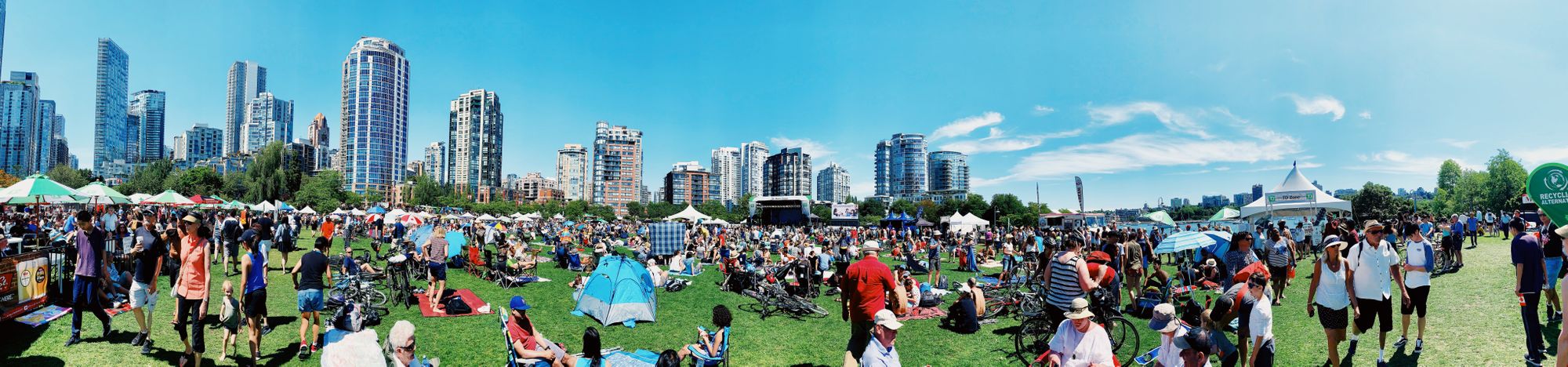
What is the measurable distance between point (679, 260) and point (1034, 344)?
1169 cm

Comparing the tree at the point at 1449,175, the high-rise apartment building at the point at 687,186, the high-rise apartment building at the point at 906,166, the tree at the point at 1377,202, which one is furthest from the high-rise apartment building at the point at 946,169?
the tree at the point at 1449,175

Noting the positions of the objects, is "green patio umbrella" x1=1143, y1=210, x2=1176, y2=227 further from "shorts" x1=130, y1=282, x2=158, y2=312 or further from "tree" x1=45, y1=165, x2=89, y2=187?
"tree" x1=45, y1=165, x2=89, y2=187

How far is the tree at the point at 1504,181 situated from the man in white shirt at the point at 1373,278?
70377mm

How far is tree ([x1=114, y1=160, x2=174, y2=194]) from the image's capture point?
64.4 m

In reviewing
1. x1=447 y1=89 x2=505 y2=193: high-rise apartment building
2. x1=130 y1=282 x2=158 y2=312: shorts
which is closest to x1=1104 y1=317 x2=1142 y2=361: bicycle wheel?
x1=130 y1=282 x2=158 y2=312: shorts

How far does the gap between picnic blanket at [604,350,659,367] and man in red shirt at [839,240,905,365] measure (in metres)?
1.98

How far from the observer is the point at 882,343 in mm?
4555

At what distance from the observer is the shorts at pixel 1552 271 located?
7.18 meters

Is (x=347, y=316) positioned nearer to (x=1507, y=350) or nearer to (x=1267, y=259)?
(x=1507, y=350)

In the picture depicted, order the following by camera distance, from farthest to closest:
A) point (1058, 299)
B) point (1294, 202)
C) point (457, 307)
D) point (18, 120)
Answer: point (18, 120) → point (1294, 202) → point (457, 307) → point (1058, 299)

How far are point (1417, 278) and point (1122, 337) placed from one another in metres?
2.90

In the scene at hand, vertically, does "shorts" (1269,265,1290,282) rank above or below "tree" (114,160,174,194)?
below

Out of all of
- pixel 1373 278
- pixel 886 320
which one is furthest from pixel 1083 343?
pixel 1373 278

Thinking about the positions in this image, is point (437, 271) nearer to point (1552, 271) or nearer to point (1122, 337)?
point (1122, 337)
